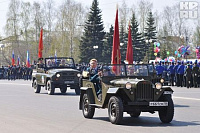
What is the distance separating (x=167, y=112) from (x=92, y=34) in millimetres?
69224

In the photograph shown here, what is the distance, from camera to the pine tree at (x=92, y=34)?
8125 centimetres

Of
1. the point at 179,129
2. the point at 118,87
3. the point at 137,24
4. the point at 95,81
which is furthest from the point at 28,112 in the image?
the point at 137,24

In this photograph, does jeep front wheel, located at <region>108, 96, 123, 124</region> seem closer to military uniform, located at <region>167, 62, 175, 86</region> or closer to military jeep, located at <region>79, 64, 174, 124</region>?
military jeep, located at <region>79, 64, 174, 124</region>

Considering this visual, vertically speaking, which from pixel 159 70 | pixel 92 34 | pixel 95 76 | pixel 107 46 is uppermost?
pixel 92 34

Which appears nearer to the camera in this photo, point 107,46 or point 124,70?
point 124,70

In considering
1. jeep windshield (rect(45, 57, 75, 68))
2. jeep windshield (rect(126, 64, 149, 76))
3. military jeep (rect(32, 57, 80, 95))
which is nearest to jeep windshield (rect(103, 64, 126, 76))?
jeep windshield (rect(126, 64, 149, 76))

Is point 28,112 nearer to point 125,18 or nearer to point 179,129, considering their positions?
point 179,129

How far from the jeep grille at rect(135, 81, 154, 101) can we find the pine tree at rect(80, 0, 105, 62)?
224 ft

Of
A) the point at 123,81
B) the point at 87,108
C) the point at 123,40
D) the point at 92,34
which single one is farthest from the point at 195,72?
the point at 123,40

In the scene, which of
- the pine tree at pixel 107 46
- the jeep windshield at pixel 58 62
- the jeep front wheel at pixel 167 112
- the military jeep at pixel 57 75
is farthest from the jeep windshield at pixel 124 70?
the pine tree at pixel 107 46

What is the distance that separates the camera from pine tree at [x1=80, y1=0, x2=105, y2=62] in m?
81.2

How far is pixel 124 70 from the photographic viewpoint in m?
14.0

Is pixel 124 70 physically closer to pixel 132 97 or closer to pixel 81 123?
pixel 132 97

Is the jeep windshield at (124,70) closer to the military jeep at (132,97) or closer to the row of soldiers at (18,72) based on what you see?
the military jeep at (132,97)
